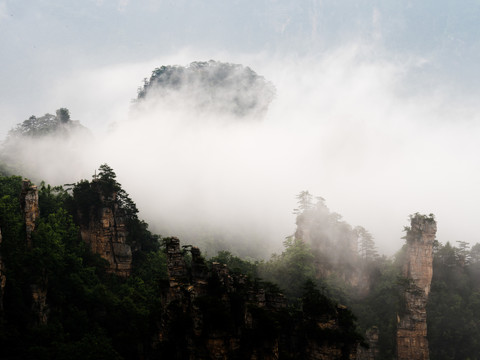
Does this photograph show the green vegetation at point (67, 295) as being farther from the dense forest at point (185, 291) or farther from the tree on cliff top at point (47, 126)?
the tree on cliff top at point (47, 126)

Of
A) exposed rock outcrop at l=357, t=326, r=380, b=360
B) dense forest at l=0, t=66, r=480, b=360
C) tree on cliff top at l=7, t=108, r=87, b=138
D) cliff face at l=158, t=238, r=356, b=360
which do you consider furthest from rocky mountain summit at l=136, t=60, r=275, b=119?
cliff face at l=158, t=238, r=356, b=360

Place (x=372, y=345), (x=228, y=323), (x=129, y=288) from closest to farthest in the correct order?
(x=228, y=323), (x=129, y=288), (x=372, y=345)

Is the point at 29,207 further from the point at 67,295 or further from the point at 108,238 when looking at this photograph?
the point at 108,238

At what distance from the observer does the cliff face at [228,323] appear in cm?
2578

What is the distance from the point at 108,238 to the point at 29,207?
33.0 feet

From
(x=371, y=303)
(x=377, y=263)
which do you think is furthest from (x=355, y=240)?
(x=371, y=303)

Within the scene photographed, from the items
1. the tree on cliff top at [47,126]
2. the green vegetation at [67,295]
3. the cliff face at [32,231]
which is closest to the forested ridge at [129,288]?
the green vegetation at [67,295]

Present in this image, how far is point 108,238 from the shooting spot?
48.4 meters

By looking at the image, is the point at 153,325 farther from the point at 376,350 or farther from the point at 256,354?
the point at 376,350

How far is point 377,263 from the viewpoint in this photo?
7119 cm

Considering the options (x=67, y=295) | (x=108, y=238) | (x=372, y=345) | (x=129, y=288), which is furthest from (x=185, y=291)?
(x=372, y=345)

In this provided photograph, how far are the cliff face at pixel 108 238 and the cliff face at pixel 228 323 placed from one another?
20.0 m

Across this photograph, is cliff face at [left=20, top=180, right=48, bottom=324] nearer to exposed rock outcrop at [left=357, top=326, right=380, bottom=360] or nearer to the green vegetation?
the green vegetation

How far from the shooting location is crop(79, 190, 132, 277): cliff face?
4816cm
